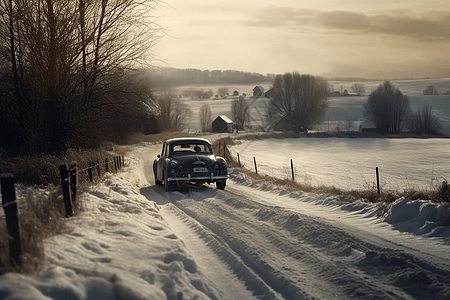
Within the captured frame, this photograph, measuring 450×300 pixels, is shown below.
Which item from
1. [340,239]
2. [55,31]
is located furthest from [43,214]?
[55,31]

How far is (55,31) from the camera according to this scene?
13.2m

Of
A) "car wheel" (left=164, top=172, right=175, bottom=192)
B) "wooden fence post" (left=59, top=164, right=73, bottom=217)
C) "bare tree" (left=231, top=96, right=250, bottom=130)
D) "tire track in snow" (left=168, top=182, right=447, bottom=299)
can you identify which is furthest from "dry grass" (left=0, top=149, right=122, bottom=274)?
"bare tree" (left=231, top=96, right=250, bottom=130)

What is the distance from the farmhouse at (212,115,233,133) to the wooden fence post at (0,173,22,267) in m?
94.1

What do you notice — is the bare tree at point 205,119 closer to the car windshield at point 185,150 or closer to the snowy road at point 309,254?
the car windshield at point 185,150

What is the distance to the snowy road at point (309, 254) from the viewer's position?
14.5ft

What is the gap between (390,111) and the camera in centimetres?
7756

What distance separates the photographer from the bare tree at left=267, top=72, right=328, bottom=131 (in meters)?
80.8

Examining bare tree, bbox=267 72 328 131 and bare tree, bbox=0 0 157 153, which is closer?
bare tree, bbox=0 0 157 153

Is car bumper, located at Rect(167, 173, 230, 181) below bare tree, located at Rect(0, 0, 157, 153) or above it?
below

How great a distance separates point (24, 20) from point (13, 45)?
6.44 ft

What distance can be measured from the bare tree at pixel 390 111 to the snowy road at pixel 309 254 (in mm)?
75863

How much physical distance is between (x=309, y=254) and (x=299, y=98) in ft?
257

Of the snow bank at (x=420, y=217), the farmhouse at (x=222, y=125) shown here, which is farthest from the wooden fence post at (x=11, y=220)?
the farmhouse at (x=222, y=125)

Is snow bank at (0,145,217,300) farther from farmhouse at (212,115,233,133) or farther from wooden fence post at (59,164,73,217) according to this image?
farmhouse at (212,115,233,133)
